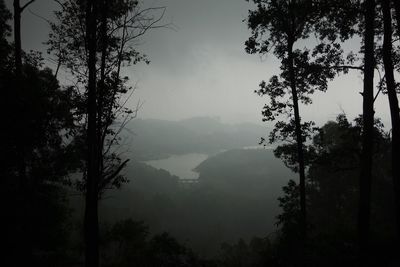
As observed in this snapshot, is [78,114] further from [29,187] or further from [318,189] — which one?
[318,189]

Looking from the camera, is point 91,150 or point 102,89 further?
point 102,89

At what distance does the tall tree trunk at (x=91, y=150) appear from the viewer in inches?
233

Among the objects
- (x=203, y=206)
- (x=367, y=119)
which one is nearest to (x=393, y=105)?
(x=367, y=119)

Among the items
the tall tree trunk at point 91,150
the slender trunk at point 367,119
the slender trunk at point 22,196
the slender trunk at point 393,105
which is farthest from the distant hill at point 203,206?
the slender trunk at point 393,105

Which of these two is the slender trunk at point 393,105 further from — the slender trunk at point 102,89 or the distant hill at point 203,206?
the distant hill at point 203,206

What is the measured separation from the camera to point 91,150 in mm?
5898

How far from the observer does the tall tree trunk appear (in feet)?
19.4

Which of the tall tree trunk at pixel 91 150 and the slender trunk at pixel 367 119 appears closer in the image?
the tall tree trunk at pixel 91 150

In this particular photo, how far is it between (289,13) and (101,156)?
840 centimetres

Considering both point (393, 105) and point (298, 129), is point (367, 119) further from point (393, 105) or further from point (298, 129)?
point (298, 129)

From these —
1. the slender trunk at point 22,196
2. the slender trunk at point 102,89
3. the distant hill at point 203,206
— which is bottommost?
the distant hill at point 203,206

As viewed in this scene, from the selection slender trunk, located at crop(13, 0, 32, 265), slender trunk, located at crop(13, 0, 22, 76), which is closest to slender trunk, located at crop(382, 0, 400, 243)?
slender trunk, located at crop(13, 0, 32, 265)

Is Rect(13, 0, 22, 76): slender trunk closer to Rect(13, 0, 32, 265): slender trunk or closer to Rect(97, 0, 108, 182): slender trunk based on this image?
Rect(13, 0, 32, 265): slender trunk

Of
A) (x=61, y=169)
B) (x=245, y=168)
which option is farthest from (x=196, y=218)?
(x=245, y=168)
